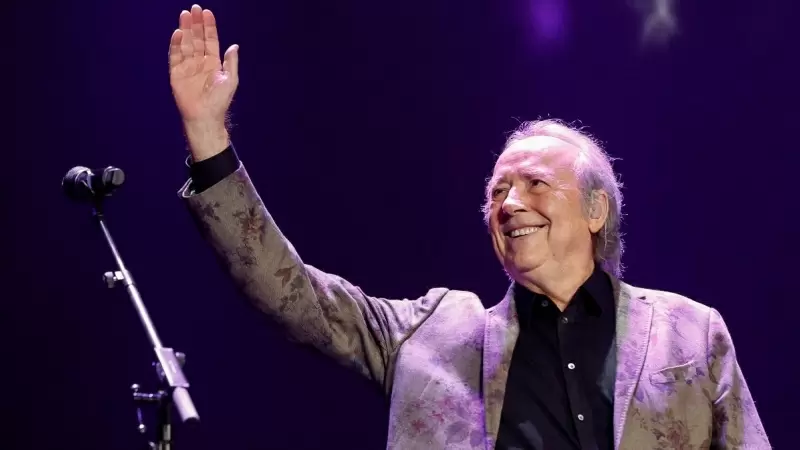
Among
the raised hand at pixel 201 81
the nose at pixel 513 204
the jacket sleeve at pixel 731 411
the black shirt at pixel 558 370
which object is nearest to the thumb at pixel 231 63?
the raised hand at pixel 201 81

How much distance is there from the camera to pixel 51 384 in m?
2.92

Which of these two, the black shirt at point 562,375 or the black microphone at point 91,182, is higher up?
the black microphone at point 91,182

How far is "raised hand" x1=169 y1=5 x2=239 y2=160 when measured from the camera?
64.8 inches

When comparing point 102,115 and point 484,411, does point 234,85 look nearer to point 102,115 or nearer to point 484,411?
point 484,411

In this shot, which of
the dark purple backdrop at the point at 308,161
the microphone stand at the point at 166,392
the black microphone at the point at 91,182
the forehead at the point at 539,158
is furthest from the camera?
the dark purple backdrop at the point at 308,161

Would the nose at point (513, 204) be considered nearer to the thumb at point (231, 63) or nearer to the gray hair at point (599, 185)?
the gray hair at point (599, 185)

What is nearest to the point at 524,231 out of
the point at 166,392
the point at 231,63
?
the point at 231,63

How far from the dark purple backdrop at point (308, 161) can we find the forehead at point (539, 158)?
1.97 ft

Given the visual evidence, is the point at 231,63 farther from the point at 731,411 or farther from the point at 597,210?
the point at 731,411

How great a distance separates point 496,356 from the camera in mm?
1882

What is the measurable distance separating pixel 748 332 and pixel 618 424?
0.89 meters

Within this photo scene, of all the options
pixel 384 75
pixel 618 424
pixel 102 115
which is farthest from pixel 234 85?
pixel 102 115

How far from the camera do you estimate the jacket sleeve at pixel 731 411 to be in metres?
1.81

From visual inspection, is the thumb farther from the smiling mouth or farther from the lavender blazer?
the smiling mouth
